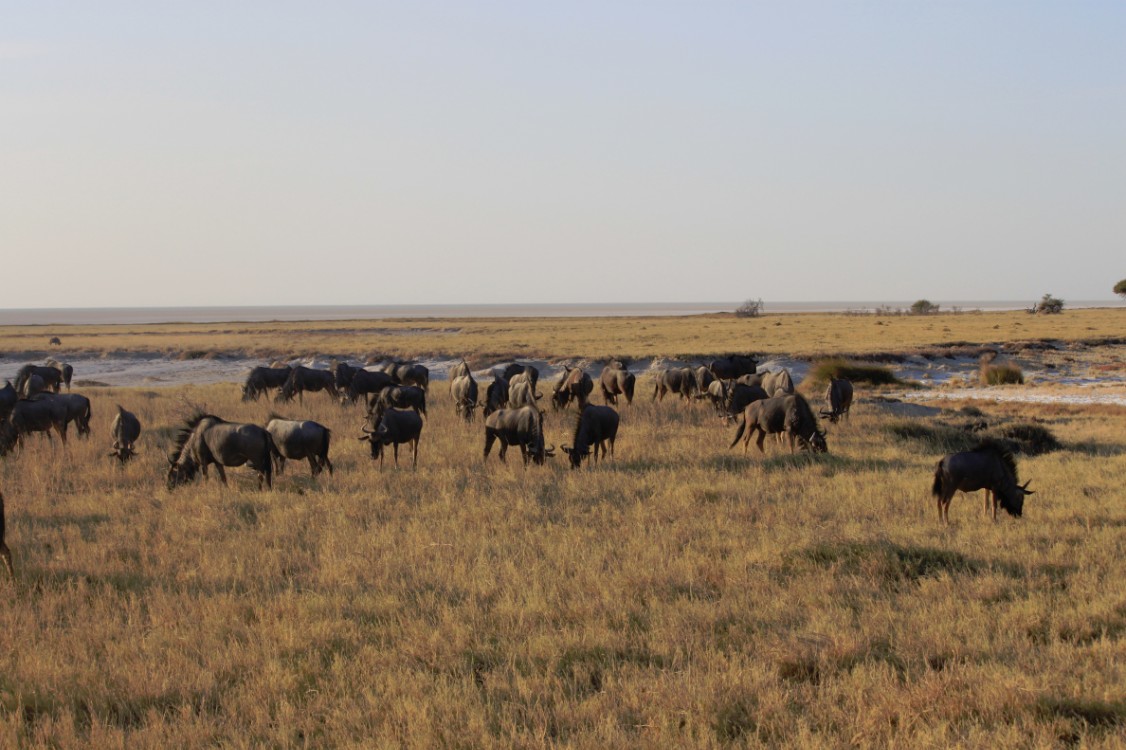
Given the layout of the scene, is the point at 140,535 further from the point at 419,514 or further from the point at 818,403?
the point at 818,403

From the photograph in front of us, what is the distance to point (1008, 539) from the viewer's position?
392 inches

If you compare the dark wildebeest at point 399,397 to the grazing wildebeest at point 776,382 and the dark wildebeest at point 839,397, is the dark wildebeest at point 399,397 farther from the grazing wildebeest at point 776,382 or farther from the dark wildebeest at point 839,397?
the dark wildebeest at point 839,397

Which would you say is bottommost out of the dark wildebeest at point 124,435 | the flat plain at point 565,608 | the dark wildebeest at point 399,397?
the flat plain at point 565,608

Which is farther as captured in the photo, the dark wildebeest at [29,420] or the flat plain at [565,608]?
the dark wildebeest at [29,420]

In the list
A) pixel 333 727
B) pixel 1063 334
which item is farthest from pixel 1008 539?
pixel 1063 334

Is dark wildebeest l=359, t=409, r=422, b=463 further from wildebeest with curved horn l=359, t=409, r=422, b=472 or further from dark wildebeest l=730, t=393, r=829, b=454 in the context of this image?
dark wildebeest l=730, t=393, r=829, b=454

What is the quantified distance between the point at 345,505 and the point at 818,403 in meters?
17.5

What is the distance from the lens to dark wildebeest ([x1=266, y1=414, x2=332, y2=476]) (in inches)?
574

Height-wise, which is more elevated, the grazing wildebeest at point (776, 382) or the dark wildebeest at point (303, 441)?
the grazing wildebeest at point (776, 382)

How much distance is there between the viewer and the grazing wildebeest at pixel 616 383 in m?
24.2

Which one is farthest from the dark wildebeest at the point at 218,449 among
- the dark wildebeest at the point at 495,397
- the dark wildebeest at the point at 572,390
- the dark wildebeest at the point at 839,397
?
the dark wildebeest at the point at 839,397

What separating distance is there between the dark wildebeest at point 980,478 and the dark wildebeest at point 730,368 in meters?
17.3

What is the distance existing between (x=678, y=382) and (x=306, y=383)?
38.2 ft

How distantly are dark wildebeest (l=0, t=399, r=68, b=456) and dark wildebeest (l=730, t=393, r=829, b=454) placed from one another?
1437 centimetres
